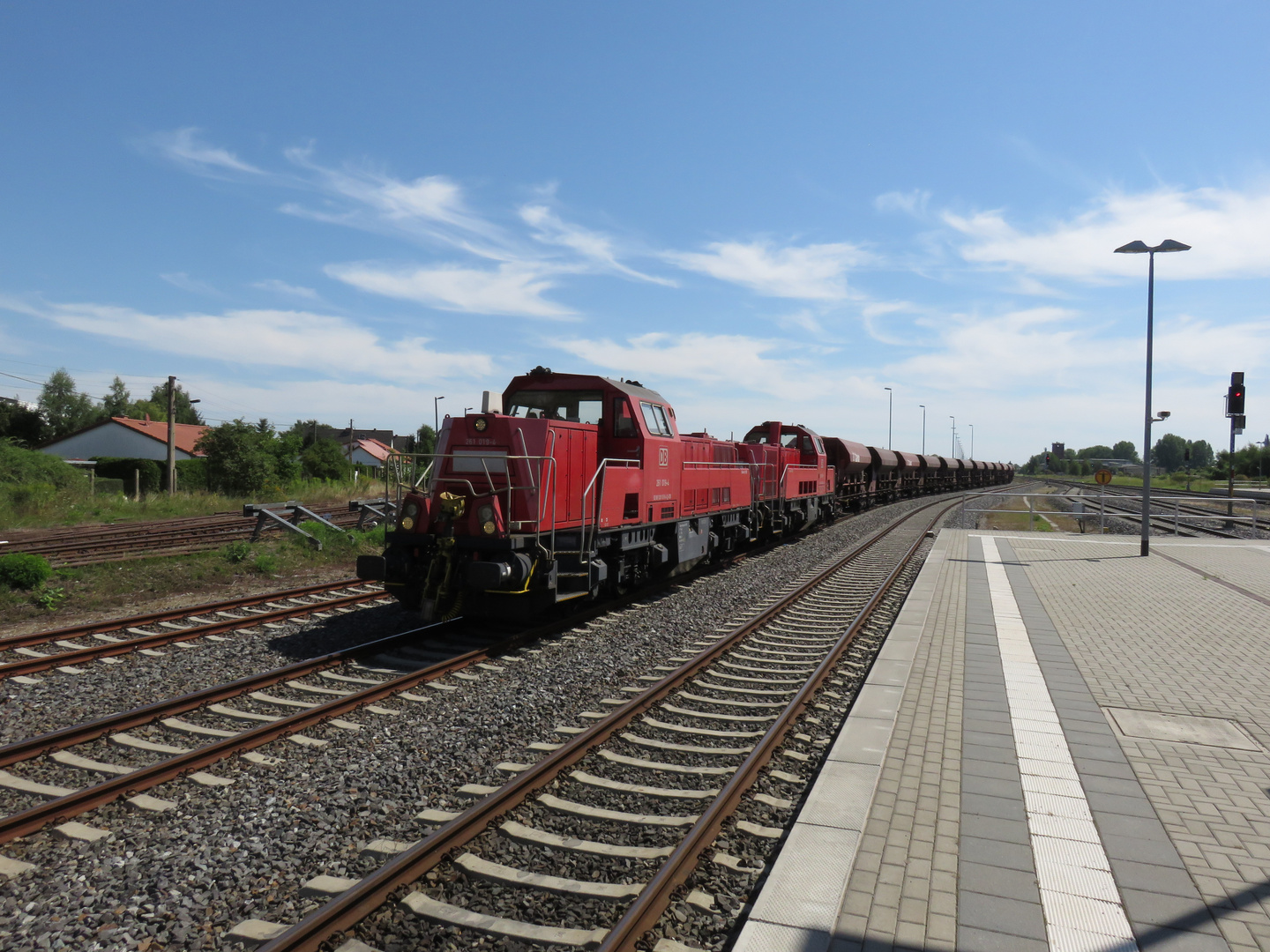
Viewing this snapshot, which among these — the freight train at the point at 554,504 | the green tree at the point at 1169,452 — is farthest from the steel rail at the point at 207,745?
the green tree at the point at 1169,452

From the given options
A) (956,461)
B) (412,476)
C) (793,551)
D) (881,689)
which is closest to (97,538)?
(412,476)

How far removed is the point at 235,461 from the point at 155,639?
87.9 ft

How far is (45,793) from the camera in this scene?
4.66 meters

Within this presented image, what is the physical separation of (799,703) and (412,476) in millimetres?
5367

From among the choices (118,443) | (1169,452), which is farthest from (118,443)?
(1169,452)

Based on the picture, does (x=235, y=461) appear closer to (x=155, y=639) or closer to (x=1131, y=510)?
(x=155, y=639)

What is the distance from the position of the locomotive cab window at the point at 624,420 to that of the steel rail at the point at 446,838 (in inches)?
166

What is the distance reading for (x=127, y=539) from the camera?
53.9ft

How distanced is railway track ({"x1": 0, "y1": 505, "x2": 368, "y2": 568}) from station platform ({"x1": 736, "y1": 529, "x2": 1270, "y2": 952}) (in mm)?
13460

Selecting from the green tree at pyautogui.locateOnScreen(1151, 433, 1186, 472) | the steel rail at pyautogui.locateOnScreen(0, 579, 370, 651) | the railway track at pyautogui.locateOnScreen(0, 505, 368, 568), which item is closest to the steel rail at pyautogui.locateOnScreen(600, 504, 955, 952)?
the steel rail at pyautogui.locateOnScreen(0, 579, 370, 651)

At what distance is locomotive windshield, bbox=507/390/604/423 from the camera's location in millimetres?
10547

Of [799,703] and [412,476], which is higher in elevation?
[412,476]

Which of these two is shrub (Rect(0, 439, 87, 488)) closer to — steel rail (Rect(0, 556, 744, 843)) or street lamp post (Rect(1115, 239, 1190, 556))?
steel rail (Rect(0, 556, 744, 843))

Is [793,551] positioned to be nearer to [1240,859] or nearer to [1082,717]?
[1082,717]
